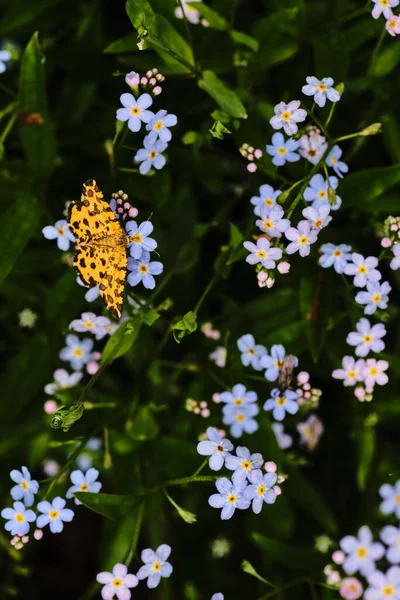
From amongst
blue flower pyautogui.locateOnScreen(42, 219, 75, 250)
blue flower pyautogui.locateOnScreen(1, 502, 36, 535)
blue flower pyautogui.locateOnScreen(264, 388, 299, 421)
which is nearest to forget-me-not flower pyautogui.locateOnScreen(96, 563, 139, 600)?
blue flower pyautogui.locateOnScreen(1, 502, 36, 535)

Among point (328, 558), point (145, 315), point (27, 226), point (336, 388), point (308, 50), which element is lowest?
point (328, 558)

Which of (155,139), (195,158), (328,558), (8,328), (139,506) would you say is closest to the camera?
(155,139)

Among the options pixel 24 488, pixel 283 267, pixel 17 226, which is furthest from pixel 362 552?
pixel 17 226

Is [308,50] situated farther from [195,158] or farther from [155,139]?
[155,139]

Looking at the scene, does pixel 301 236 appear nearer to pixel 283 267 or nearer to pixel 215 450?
pixel 283 267

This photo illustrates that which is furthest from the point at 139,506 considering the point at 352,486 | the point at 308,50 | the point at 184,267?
the point at 308,50

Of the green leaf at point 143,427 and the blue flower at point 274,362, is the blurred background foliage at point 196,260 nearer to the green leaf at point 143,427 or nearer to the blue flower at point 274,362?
the green leaf at point 143,427
